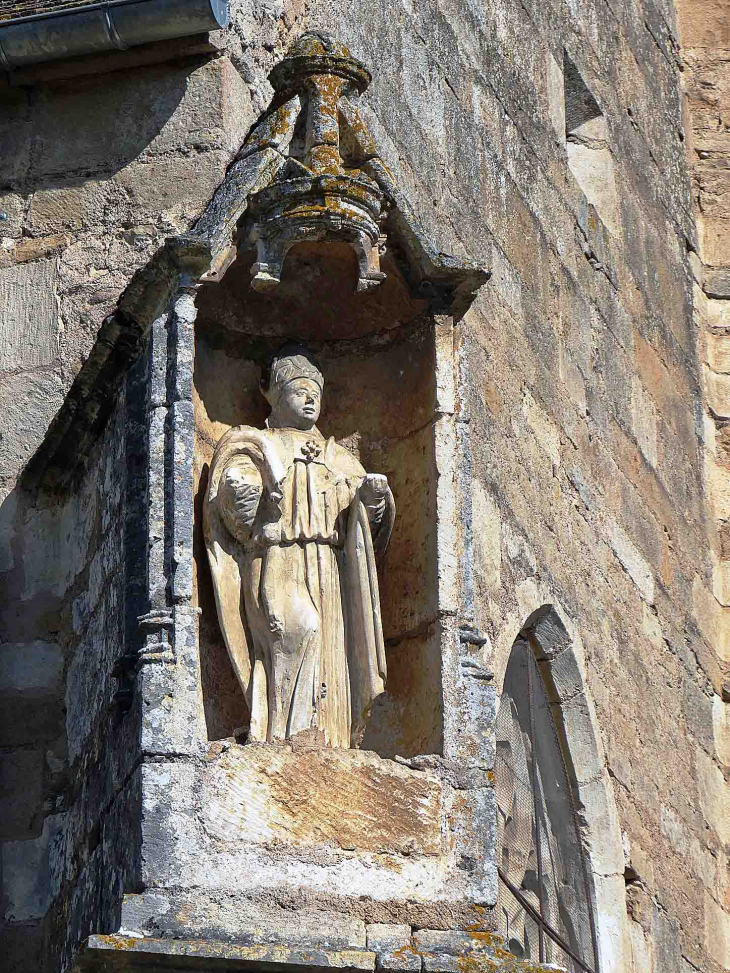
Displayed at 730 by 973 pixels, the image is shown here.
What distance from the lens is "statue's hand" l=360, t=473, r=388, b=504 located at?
6.45m

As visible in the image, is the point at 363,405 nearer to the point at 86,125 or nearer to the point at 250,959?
the point at 86,125

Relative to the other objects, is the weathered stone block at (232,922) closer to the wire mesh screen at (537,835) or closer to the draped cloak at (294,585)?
the draped cloak at (294,585)

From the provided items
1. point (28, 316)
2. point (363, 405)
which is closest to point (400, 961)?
point (363, 405)

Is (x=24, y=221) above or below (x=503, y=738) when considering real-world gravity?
above

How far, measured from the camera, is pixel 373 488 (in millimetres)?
6453

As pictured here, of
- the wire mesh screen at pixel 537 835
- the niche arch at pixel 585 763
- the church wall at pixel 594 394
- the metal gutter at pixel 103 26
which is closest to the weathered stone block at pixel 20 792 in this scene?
the church wall at pixel 594 394

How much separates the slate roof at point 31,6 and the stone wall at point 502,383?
232mm

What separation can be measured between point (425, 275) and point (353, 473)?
60 cm

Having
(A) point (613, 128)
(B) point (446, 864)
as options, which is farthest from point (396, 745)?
(A) point (613, 128)

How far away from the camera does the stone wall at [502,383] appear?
22.1 ft

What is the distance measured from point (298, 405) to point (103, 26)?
135 cm

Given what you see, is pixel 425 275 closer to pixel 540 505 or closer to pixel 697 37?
pixel 540 505

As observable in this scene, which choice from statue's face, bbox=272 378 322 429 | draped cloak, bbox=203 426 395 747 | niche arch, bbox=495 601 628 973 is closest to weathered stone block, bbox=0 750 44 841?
draped cloak, bbox=203 426 395 747

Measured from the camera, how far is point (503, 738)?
8234mm
